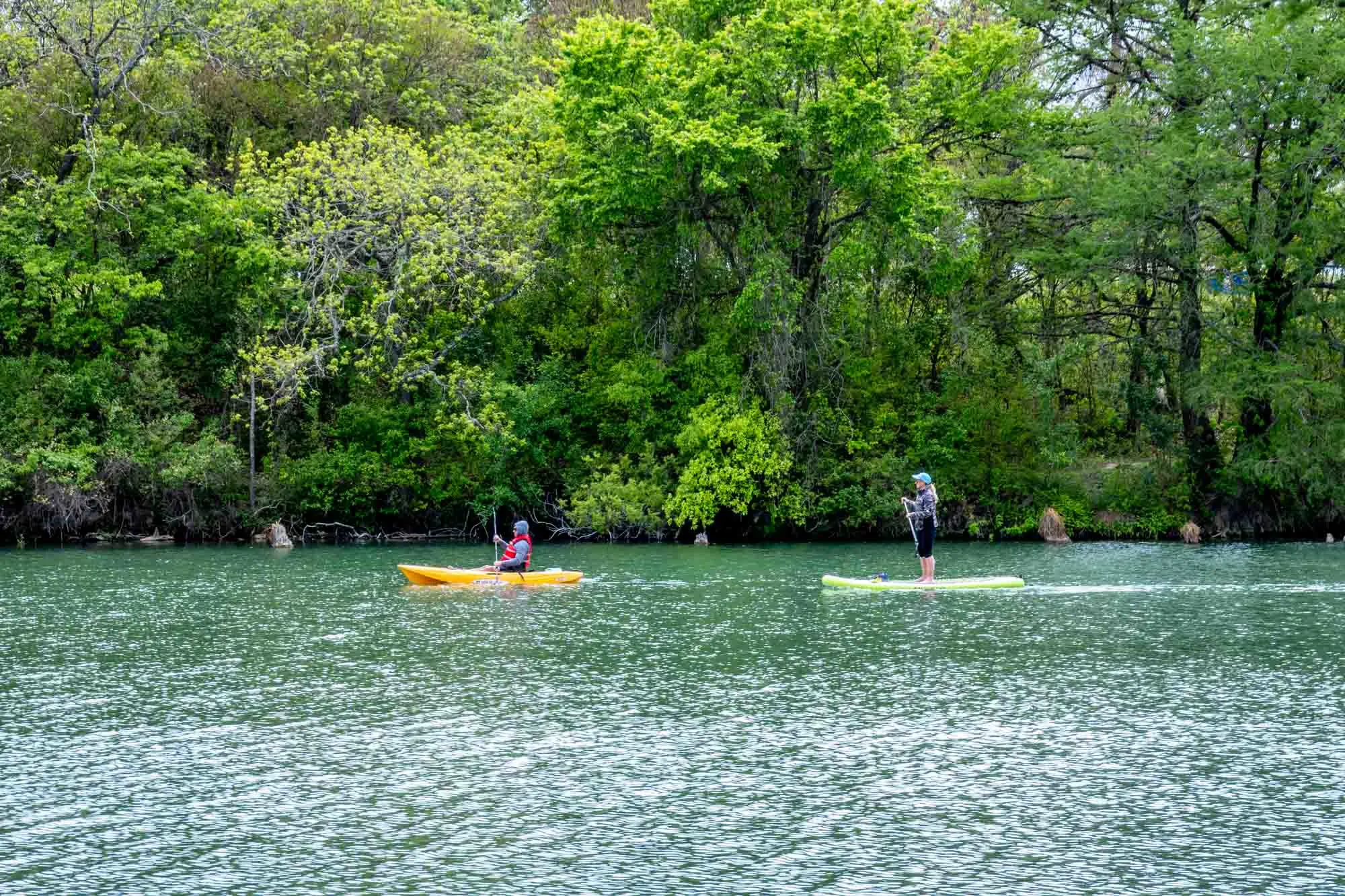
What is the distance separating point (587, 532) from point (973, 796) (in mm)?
32234

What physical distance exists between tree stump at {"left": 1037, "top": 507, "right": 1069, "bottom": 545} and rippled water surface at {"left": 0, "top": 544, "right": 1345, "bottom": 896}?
1697 centimetres

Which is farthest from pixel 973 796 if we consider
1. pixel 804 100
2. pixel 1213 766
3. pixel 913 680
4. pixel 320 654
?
pixel 804 100

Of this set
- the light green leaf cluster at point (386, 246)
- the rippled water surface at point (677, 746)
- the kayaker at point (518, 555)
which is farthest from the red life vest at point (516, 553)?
the light green leaf cluster at point (386, 246)

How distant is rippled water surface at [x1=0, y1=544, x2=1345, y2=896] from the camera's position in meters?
9.11

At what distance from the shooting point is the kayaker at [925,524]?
2630 cm

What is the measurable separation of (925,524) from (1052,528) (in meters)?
16.1

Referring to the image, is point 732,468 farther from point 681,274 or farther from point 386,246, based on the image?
point 386,246

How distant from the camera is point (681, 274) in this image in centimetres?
4331

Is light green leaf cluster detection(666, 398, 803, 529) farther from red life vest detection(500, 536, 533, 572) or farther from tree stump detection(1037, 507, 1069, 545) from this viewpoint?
red life vest detection(500, 536, 533, 572)

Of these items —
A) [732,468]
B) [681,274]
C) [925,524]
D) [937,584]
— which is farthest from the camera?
[681,274]

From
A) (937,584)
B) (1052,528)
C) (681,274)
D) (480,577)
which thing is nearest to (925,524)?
(937,584)

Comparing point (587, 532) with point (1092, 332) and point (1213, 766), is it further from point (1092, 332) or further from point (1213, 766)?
point (1213, 766)

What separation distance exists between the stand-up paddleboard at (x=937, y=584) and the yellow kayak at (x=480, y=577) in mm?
5205

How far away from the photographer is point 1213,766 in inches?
459
